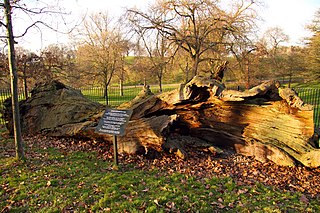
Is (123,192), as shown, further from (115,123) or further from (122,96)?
(122,96)

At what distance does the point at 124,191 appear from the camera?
4016 millimetres

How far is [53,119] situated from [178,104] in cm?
472

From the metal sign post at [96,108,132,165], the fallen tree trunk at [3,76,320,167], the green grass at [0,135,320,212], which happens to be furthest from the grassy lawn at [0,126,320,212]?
the fallen tree trunk at [3,76,320,167]

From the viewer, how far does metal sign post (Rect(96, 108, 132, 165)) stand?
5071 millimetres

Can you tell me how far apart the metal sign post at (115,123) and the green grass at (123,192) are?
0.69m

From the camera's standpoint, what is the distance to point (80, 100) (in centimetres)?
866

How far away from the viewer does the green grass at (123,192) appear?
360 centimetres

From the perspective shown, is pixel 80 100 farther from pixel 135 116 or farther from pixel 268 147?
pixel 268 147

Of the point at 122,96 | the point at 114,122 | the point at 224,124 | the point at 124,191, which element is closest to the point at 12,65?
the point at 114,122

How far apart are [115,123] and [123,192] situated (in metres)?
1.69

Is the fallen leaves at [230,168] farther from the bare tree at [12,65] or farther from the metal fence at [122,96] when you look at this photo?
the metal fence at [122,96]

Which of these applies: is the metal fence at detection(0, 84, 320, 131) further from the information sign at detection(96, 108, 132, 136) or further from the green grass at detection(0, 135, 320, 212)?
the information sign at detection(96, 108, 132, 136)

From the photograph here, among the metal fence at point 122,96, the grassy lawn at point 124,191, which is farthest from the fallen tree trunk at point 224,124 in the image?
the metal fence at point 122,96

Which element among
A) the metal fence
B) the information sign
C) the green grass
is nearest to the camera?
the green grass
